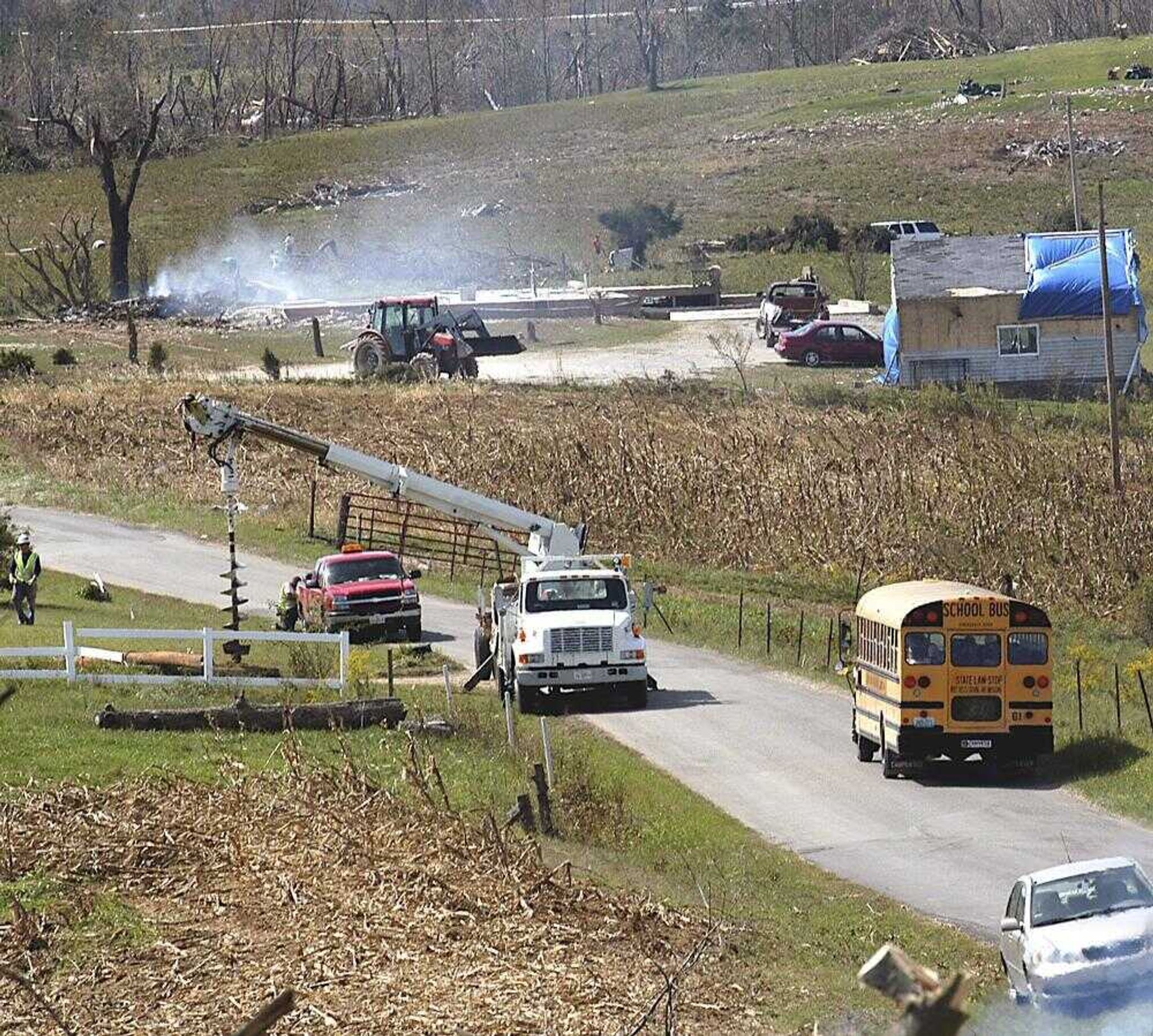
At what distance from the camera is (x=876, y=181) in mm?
103688

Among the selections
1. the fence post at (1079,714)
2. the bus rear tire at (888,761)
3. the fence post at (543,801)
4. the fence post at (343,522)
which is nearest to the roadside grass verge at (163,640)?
the fence post at (543,801)

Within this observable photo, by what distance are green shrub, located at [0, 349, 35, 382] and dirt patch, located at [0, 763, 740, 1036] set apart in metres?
48.0

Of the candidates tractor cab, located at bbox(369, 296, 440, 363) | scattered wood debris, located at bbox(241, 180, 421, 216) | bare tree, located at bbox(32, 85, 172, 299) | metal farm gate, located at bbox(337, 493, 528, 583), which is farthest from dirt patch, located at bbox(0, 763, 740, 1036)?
scattered wood debris, located at bbox(241, 180, 421, 216)

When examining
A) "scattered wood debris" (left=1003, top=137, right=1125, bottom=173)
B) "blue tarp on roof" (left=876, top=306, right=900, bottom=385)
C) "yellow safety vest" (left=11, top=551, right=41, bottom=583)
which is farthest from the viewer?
"scattered wood debris" (left=1003, top=137, right=1125, bottom=173)

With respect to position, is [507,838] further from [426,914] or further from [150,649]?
[150,649]

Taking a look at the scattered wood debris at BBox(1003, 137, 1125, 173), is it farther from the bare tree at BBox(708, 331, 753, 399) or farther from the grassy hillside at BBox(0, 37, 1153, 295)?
the bare tree at BBox(708, 331, 753, 399)

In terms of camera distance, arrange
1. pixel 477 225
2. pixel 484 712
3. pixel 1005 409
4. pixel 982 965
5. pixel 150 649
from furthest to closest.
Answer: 1. pixel 477 225
2. pixel 1005 409
3. pixel 150 649
4. pixel 484 712
5. pixel 982 965

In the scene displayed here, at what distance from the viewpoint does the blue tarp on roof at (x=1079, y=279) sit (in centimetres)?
6006

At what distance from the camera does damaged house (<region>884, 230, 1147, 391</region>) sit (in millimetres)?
60844

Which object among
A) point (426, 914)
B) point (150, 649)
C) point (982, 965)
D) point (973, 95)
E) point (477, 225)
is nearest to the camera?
point (426, 914)

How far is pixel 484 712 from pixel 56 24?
454 feet

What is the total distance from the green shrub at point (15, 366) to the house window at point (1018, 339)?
30.4 meters

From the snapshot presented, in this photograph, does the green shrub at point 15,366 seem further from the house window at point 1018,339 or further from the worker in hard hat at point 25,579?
the worker in hard hat at point 25,579

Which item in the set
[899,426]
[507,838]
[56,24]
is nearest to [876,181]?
[899,426]
